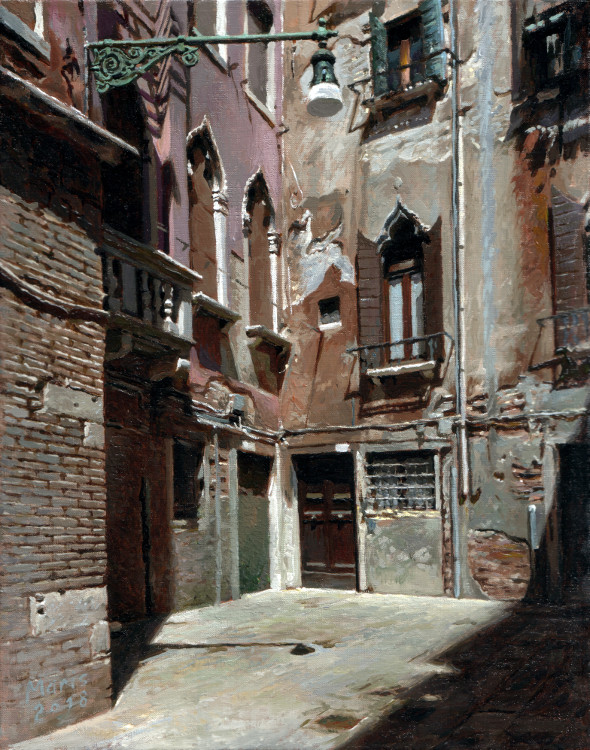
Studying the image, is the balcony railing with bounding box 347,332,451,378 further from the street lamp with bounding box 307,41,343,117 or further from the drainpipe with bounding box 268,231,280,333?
the street lamp with bounding box 307,41,343,117

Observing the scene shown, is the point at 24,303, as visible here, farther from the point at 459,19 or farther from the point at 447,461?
the point at 459,19

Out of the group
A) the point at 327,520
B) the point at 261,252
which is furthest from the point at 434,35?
the point at 327,520

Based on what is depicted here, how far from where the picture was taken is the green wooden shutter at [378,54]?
11031 millimetres

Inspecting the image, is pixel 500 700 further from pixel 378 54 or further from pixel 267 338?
pixel 378 54

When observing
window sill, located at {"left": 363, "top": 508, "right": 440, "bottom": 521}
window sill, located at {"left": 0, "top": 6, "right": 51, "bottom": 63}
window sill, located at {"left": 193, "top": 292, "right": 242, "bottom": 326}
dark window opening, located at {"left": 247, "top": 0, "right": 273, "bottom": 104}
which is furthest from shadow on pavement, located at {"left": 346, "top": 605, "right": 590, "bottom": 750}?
dark window opening, located at {"left": 247, "top": 0, "right": 273, "bottom": 104}

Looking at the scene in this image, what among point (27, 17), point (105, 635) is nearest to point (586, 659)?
point (105, 635)

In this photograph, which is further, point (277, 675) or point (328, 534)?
point (328, 534)

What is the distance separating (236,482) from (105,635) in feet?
17.3

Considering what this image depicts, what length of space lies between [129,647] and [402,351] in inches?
223

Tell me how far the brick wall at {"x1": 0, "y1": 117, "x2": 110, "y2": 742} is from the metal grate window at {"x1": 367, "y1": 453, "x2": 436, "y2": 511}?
619cm

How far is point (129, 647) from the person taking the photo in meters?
6.83

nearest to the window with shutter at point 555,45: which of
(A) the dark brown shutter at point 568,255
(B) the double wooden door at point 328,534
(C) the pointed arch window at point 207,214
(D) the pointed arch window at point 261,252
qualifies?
(A) the dark brown shutter at point 568,255

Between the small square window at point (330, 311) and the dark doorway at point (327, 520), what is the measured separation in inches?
80.9

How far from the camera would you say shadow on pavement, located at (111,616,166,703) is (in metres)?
5.81
